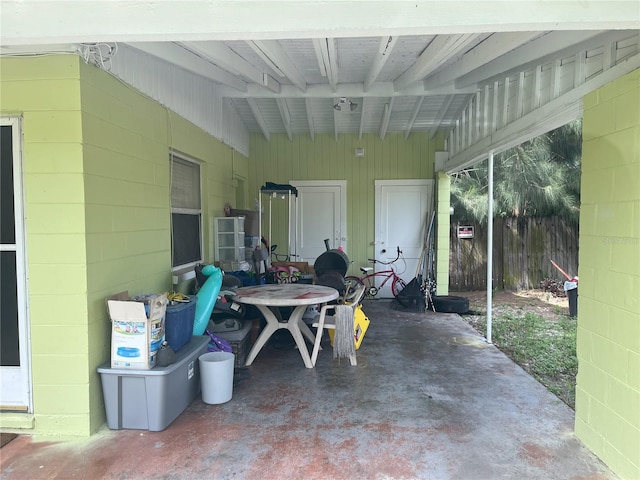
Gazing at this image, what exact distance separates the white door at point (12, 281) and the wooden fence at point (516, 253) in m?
7.36

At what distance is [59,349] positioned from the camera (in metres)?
2.68

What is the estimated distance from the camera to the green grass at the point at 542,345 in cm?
374

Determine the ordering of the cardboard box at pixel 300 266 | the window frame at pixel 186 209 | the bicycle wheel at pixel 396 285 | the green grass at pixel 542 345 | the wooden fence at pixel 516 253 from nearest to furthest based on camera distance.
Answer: the green grass at pixel 542 345 < the window frame at pixel 186 209 < the cardboard box at pixel 300 266 < the bicycle wheel at pixel 396 285 < the wooden fence at pixel 516 253

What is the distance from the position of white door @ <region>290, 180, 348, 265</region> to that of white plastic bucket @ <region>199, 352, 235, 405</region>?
179 inches

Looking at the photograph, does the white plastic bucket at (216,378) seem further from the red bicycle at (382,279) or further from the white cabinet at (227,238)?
the red bicycle at (382,279)

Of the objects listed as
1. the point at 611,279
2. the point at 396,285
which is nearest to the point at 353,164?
the point at 396,285

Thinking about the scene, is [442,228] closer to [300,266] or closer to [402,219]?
[402,219]

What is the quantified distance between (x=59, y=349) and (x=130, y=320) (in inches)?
19.1

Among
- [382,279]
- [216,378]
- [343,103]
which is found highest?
[343,103]

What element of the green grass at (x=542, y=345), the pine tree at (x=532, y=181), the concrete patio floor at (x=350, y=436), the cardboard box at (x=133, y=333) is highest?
the pine tree at (x=532, y=181)

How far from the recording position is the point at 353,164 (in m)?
7.55

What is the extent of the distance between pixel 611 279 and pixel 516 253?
643 centimetres

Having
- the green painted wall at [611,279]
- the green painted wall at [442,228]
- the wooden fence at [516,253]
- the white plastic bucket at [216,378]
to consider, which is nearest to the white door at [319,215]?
the green painted wall at [442,228]

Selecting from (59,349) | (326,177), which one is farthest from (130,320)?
(326,177)
